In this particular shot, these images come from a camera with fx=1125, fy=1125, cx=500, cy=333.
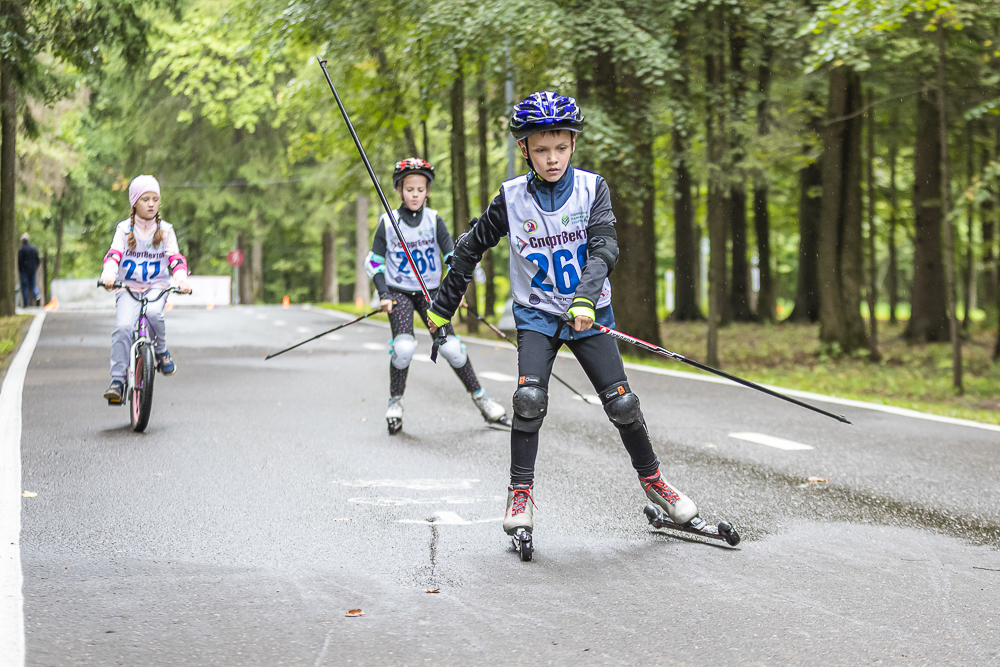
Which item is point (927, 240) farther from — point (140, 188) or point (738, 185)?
point (140, 188)

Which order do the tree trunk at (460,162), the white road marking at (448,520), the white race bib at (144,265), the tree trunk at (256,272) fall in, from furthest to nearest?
the tree trunk at (256,272) → the tree trunk at (460,162) → the white race bib at (144,265) → the white road marking at (448,520)

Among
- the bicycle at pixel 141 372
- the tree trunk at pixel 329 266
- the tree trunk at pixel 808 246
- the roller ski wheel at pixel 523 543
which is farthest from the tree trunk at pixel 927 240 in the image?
the tree trunk at pixel 329 266

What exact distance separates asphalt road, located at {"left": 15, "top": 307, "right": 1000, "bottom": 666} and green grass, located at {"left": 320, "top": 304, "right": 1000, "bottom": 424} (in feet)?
12.9

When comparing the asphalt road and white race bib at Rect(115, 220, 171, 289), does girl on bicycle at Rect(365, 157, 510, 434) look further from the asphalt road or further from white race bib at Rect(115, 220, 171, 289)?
white race bib at Rect(115, 220, 171, 289)

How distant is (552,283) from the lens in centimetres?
518

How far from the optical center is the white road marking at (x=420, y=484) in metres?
6.45

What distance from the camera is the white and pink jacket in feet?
28.8

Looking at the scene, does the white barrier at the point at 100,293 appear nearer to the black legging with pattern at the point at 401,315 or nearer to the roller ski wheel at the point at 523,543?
the black legging with pattern at the point at 401,315

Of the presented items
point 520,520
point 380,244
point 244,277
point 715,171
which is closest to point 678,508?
point 520,520

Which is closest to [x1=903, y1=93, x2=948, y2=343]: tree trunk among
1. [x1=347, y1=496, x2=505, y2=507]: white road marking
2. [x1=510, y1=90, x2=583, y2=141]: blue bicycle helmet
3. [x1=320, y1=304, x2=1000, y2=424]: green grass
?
[x1=320, y1=304, x2=1000, y2=424]: green grass

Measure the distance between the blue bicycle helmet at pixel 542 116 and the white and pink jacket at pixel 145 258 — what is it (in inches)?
179

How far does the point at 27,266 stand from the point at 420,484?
29.5m

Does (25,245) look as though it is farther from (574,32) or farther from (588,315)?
(588,315)

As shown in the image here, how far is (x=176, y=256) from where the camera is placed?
29.2 ft
